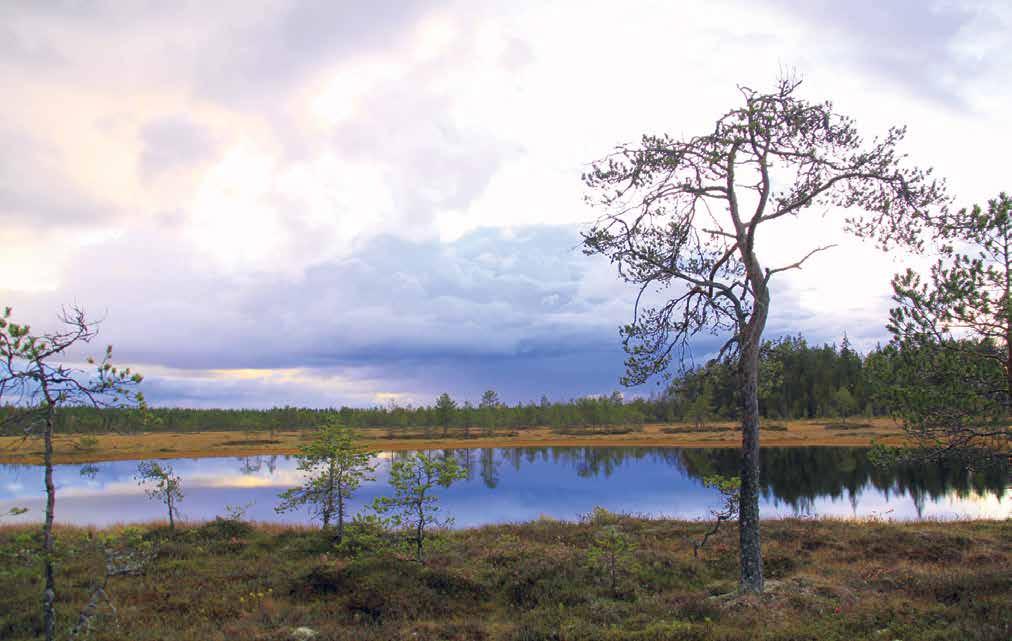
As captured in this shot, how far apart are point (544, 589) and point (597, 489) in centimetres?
4212

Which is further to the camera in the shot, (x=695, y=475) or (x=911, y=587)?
(x=695, y=475)

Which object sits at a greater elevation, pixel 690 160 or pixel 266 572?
pixel 690 160

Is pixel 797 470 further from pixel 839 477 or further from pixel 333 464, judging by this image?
pixel 333 464

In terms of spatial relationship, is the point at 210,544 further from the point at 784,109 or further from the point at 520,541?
the point at 784,109

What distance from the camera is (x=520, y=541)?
2197 centimetres

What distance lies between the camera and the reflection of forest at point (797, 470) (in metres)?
43.4

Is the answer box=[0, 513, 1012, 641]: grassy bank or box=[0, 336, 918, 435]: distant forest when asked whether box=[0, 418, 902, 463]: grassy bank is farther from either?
box=[0, 513, 1012, 641]: grassy bank

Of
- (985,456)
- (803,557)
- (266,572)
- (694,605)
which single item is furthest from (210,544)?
(985,456)

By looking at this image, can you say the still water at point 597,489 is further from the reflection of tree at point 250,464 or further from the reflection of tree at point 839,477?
the reflection of tree at point 250,464

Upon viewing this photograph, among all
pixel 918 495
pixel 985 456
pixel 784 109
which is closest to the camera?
pixel 985 456

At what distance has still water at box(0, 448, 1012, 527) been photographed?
3816 cm

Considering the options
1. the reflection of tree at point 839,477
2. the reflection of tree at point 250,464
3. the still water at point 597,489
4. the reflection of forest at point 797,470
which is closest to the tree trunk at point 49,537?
the reflection of forest at point 797,470

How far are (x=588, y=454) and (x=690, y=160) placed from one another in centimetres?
8194

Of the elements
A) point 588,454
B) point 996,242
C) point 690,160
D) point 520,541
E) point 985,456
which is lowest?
point 588,454
